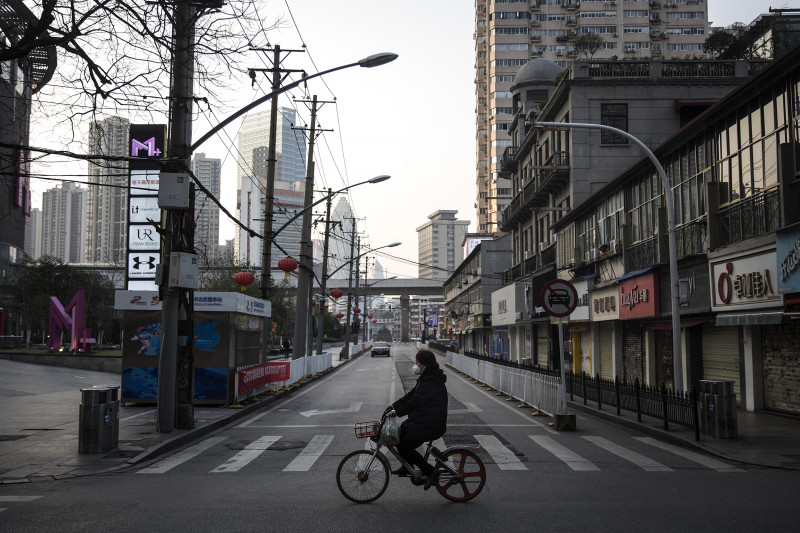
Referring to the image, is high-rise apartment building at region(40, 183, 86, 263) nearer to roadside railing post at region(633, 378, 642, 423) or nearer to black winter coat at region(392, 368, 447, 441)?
roadside railing post at region(633, 378, 642, 423)

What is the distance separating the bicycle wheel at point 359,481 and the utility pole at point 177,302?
7066 mm

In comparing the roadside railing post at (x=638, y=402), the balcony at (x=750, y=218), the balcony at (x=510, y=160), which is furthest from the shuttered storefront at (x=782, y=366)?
the balcony at (x=510, y=160)

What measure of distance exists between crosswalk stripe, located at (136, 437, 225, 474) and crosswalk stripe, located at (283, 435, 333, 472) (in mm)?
1859

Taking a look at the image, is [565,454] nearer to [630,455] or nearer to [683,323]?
[630,455]

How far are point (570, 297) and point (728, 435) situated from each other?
14.4 ft

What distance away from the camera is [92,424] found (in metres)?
11.8

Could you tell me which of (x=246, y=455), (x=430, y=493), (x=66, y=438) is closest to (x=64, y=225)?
(x=66, y=438)

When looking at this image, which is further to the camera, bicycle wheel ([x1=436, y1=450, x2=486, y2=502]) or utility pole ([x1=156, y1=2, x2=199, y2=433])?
utility pole ([x1=156, y1=2, x2=199, y2=433])

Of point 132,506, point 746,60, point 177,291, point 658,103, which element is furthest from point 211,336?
point 746,60

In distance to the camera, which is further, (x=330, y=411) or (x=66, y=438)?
(x=330, y=411)

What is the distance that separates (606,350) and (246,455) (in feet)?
74.7

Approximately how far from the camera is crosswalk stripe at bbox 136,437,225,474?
35.4 feet

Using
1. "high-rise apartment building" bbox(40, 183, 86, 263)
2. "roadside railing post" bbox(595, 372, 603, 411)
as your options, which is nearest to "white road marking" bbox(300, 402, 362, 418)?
"roadside railing post" bbox(595, 372, 603, 411)

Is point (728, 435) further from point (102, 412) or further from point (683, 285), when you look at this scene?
point (102, 412)
